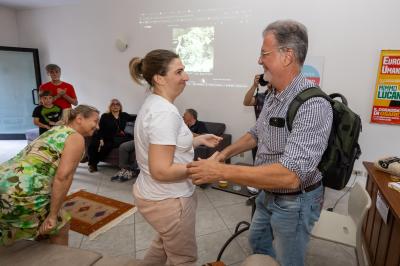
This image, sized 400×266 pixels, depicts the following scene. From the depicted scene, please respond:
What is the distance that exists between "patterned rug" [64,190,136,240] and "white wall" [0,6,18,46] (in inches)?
182

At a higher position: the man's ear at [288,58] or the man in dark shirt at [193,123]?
the man's ear at [288,58]

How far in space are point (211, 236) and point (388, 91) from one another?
2681 millimetres

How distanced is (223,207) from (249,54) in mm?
2201

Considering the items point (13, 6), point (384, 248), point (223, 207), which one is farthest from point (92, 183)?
point (13, 6)

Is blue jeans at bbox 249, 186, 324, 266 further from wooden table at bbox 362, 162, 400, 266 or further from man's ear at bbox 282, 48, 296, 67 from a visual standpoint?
man's ear at bbox 282, 48, 296, 67

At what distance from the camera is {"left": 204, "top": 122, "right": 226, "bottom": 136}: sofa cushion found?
4070 mm

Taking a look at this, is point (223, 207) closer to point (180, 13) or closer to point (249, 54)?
point (249, 54)

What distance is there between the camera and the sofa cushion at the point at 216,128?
160 inches

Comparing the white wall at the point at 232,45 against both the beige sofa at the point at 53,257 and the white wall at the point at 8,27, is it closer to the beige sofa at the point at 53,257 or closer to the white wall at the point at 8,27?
the white wall at the point at 8,27

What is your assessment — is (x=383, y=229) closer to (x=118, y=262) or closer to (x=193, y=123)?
(x=118, y=262)

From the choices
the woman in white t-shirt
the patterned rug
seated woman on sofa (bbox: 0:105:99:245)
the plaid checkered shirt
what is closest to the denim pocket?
the plaid checkered shirt

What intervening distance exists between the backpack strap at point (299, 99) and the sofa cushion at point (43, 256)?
43.9 inches

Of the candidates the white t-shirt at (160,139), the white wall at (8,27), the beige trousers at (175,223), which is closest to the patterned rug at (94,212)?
the beige trousers at (175,223)

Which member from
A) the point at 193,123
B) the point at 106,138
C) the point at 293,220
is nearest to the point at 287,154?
the point at 293,220
